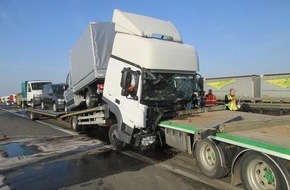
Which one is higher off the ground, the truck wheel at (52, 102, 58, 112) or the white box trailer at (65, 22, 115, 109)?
the white box trailer at (65, 22, 115, 109)

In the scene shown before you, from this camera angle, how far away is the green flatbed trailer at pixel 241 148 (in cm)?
469

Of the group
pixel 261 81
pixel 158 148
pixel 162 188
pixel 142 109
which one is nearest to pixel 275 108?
pixel 261 81

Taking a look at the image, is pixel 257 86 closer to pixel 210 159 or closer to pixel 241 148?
pixel 210 159

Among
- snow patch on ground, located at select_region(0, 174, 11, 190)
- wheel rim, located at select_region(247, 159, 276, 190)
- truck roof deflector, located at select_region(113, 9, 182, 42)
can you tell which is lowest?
snow patch on ground, located at select_region(0, 174, 11, 190)

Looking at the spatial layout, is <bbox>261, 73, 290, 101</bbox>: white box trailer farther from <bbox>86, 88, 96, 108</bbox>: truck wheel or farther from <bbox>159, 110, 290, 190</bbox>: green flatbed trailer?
<bbox>159, 110, 290, 190</bbox>: green flatbed trailer

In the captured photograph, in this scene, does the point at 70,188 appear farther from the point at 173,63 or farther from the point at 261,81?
the point at 261,81

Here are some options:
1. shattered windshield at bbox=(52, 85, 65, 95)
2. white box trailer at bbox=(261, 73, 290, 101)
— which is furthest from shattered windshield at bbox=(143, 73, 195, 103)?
white box trailer at bbox=(261, 73, 290, 101)

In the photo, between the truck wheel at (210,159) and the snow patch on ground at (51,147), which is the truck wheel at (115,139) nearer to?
the snow patch on ground at (51,147)

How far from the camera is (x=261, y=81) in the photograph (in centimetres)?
2314

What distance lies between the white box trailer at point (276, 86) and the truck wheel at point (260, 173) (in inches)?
654

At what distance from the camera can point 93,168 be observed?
303 inches

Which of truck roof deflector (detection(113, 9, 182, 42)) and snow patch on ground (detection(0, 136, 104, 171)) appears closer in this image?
snow patch on ground (detection(0, 136, 104, 171))

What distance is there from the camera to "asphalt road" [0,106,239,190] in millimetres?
6379

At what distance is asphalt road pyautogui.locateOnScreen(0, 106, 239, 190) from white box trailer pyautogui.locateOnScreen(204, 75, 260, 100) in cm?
1570
